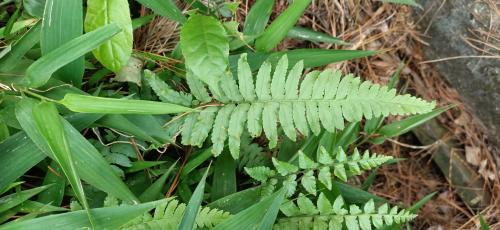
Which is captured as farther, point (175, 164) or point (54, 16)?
point (175, 164)

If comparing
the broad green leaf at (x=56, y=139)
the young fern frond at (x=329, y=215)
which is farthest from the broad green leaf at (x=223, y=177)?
the broad green leaf at (x=56, y=139)

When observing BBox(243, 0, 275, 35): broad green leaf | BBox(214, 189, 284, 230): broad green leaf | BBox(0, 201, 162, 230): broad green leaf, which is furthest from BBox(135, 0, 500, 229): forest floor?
BBox(0, 201, 162, 230): broad green leaf

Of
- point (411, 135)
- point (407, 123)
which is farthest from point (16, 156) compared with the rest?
point (411, 135)

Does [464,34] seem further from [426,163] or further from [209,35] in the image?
[209,35]

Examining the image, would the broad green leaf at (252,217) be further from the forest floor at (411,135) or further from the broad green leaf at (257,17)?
the forest floor at (411,135)

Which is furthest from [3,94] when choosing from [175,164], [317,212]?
[317,212]
